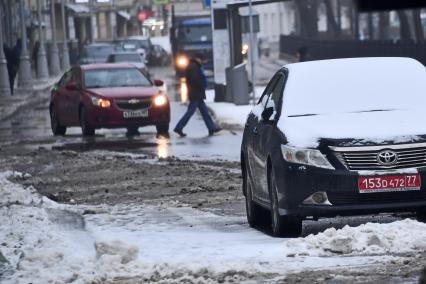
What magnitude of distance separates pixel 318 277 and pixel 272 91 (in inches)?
170

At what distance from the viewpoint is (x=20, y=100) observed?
4766cm

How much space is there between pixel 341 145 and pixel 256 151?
1.51 metres

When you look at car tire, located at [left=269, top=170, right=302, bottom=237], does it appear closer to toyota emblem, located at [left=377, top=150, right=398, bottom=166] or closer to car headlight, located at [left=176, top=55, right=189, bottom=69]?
toyota emblem, located at [left=377, top=150, right=398, bottom=166]

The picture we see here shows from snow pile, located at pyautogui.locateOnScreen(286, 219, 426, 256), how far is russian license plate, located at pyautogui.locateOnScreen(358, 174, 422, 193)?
82cm

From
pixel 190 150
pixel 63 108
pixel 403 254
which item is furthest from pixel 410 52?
pixel 403 254

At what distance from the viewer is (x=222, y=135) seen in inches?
1113

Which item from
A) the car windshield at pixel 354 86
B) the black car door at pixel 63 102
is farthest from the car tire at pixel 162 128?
the car windshield at pixel 354 86

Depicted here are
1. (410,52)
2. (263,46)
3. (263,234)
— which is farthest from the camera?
(263,46)

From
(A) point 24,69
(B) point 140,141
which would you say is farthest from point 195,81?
(A) point 24,69

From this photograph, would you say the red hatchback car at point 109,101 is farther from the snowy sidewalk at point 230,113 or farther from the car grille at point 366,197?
the car grille at point 366,197

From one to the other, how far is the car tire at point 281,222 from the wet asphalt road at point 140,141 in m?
Answer: 9.77

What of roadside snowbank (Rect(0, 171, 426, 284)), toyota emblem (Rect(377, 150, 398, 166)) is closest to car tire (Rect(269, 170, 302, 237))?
roadside snowbank (Rect(0, 171, 426, 284))

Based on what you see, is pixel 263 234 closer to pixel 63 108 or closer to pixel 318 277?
pixel 318 277

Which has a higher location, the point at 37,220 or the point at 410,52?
the point at 37,220
